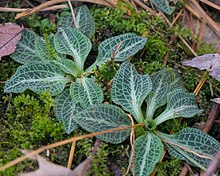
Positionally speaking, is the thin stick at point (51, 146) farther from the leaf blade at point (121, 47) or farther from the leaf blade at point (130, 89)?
the leaf blade at point (121, 47)

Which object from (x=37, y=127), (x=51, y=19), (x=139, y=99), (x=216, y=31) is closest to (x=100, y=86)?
(x=139, y=99)

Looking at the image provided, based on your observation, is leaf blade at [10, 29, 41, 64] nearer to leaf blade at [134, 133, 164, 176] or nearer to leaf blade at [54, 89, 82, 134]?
leaf blade at [54, 89, 82, 134]

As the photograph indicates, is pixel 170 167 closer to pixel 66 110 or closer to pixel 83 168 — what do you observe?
pixel 83 168

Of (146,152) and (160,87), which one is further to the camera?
(160,87)

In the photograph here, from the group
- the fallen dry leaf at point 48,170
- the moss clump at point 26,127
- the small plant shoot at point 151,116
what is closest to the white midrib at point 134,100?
the small plant shoot at point 151,116

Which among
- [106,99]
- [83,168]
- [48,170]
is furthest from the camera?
[106,99]

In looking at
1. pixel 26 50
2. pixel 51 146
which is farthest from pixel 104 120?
pixel 26 50
